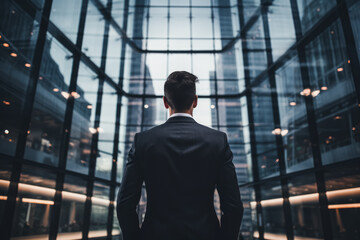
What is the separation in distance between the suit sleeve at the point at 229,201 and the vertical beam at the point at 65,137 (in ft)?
21.9

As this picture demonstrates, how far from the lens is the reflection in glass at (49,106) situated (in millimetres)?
5918

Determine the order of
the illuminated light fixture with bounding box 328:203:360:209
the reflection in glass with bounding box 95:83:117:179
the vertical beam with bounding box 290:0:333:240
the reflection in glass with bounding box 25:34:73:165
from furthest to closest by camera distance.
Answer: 1. the reflection in glass with bounding box 95:83:117:179
2. the reflection in glass with bounding box 25:34:73:165
3. the vertical beam with bounding box 290:0:333:240
4. the illuminated light fixture with bounding box 328:203:360:209

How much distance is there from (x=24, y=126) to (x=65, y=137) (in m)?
1.69

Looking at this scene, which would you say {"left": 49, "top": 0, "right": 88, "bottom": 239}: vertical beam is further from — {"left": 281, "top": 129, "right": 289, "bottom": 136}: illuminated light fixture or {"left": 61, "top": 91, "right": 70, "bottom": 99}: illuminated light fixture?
{"left": 281, "top": 129, "right": 289, "bottom": 136}: illuminated light fixture

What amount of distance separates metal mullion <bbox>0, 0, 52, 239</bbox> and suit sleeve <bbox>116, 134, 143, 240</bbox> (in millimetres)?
5271

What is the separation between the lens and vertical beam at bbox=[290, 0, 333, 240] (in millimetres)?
5674

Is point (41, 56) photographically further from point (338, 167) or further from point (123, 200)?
point (338, 167)

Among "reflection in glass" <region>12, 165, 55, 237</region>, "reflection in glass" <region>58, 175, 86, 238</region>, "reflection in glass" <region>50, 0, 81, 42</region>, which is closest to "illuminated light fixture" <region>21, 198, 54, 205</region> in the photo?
"reflection in glass" <region>12, 165, 55, 237</region>

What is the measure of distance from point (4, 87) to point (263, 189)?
26.8ft

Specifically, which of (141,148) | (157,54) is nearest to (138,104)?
(157,54)

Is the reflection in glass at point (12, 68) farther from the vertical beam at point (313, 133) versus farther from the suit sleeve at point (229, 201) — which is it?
the vertical beam at point (313, 133)

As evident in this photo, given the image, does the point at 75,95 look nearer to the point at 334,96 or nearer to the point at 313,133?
the point at 313,133

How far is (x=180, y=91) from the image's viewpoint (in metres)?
1.08

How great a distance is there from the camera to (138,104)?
36.6ft
